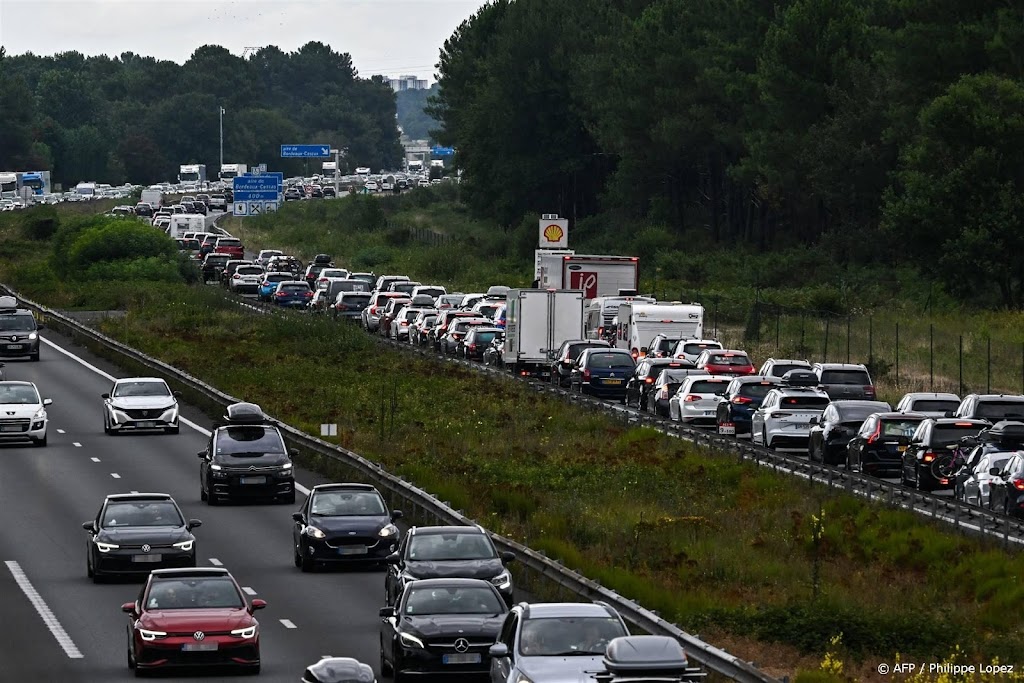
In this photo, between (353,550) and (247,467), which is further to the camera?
(247,467)

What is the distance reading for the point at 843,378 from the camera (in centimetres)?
5138

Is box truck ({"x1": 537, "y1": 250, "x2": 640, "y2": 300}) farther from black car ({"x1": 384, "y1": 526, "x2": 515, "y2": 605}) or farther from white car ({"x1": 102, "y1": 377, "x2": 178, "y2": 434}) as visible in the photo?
black car ({"x1": 384, "y1": 526, "x2": 515, "y2": 605})

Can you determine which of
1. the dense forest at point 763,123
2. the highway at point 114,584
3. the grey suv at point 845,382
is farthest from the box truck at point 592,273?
the grey suv at point 845,382

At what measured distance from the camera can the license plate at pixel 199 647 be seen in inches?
929

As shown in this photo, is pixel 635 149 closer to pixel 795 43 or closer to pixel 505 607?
pixel 795 43

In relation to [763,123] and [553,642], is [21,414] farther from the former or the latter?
[763,123]

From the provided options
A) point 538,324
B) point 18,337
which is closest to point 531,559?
point 538,324

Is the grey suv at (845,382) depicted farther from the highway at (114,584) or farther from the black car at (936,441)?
the highway at (114,584)

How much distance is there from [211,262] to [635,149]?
81.6 ft

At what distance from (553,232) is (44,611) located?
60767 mm

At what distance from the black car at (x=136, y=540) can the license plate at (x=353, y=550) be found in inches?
89.2

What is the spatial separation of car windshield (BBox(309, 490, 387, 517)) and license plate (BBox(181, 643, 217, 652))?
9.18 m

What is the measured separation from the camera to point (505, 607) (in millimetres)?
23938

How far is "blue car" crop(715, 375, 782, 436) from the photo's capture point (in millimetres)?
50031
